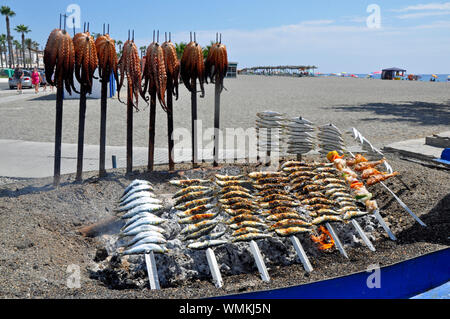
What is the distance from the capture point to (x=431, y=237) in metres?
5.29

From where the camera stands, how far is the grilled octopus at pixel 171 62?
274 inches

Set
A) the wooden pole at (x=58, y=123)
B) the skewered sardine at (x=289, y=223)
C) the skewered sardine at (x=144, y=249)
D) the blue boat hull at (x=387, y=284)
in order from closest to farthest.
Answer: the blue boat hull at (x=387, y=284), the skewered sardine at (x=144, y=249), the skewered sardine at (x=289, y=223), the wooden pole at (x=58, y=123)

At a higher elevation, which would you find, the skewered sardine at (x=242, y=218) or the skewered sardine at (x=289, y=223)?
the skewered sardine at (x=242, y=218)

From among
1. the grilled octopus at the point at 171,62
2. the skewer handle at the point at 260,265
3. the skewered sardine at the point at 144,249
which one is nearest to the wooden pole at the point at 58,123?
the grilled octopus at the point at 171,62

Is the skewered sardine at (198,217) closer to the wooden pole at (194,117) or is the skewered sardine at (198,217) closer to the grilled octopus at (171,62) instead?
the wooden pole at (194,117)

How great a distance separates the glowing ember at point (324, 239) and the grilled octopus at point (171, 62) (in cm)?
339

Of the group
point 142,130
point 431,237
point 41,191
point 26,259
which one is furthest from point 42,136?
point 431,237

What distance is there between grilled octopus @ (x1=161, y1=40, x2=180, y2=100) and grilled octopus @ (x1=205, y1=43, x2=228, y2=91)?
2.15 feet

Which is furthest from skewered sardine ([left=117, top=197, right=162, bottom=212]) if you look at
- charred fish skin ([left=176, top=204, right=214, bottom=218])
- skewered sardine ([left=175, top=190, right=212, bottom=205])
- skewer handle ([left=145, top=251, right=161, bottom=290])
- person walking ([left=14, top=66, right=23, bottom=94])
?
person walking ([left=14, top=66, right=23, bottom=94])

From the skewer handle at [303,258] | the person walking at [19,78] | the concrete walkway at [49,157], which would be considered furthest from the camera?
the person walking at [19,78]

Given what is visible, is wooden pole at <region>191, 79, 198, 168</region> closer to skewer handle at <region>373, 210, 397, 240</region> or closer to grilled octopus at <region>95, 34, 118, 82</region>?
grilled octopus at <region>95, 34, 118, 82</region>

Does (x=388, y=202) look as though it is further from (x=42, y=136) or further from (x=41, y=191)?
(x=42, y=136)

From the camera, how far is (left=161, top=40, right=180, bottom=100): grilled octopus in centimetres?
696
